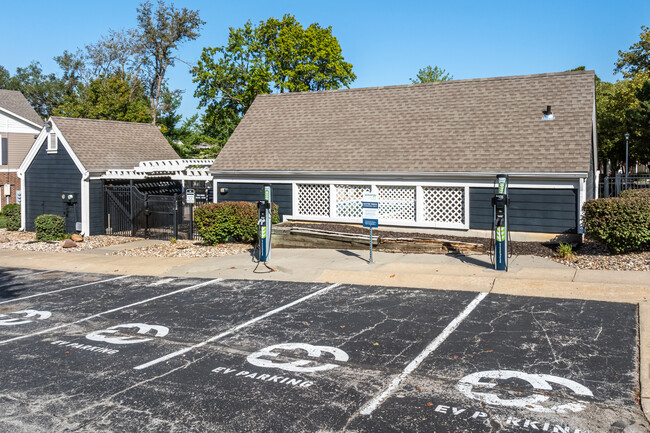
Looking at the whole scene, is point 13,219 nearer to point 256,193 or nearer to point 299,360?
point 256,193

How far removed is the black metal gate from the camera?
23.3 m

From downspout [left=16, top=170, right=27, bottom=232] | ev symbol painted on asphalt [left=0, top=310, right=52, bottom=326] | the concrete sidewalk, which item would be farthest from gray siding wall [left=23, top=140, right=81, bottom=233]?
ev symbol painted on asphalt [left=0, top=310, right=52, bottom=326]

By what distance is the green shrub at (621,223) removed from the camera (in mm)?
13023

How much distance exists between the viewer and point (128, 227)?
80.2 ft

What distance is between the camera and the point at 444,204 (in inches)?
720

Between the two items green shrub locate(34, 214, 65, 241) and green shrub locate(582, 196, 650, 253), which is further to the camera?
green shrub locate(34, 214, 65, 241)

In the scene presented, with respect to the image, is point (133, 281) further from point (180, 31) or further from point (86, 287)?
point (180, 31)

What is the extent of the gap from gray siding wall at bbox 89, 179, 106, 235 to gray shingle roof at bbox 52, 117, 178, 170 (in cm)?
78

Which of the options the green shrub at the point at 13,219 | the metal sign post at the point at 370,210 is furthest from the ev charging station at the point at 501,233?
the green shrub at the point at 13,219

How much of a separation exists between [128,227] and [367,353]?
1887cm

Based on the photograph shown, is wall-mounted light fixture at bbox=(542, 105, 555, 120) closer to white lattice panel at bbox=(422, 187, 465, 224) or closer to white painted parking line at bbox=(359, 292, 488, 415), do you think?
white lattice panel at bbox=(422, 187, 465, 224)

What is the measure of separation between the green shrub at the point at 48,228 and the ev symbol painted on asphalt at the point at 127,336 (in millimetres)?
15133

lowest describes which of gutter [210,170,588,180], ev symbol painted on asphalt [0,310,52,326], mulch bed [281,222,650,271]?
ev symbol painted on asphalt [0,310,52,326]

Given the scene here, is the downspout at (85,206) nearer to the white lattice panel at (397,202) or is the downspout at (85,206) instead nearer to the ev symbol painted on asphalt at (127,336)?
the white lattice panel at (397,202)
